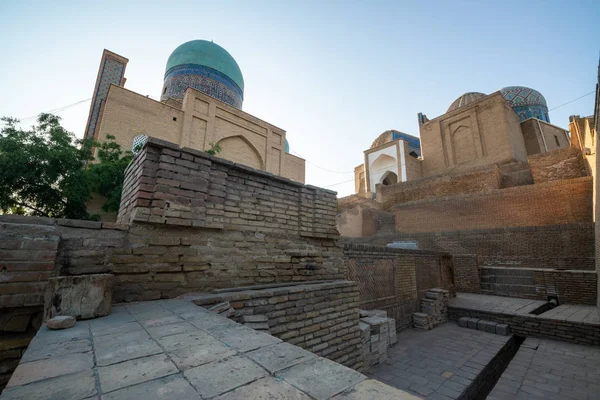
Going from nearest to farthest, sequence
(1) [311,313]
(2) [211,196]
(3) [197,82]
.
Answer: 1. (2) [211,196]
2. (1) [311,313]
3. (3) [197,82]

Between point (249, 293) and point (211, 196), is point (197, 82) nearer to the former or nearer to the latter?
point (211, 196)

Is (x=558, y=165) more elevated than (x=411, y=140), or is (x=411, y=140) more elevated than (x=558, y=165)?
(x=411, y=140)

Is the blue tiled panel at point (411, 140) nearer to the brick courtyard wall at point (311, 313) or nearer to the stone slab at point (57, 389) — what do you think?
the brick courtyard wall at point (311, 313)

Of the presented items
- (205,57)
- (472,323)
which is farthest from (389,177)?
(472,323)

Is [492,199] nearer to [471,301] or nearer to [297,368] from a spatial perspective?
[471,301]

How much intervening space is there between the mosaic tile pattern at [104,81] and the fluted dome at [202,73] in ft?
10.4

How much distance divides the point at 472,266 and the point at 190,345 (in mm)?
10998

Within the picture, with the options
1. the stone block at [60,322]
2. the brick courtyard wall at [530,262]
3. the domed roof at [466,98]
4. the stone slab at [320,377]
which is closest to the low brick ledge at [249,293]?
the stone block at [60,322]

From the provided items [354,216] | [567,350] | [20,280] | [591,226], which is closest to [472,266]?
[591,226]

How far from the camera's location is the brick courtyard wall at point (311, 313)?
2.74 meters

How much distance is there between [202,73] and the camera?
62.5 feet

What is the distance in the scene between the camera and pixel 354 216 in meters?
16.8

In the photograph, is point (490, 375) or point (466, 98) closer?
point (490, 375)

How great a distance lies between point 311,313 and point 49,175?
8.14 meters
